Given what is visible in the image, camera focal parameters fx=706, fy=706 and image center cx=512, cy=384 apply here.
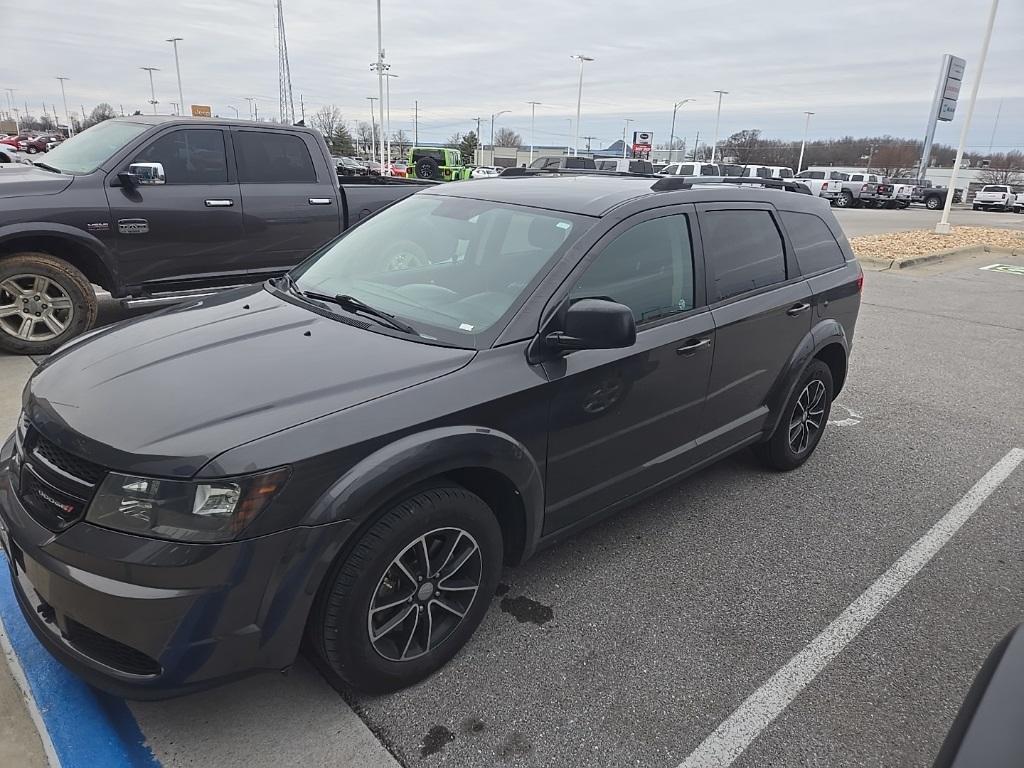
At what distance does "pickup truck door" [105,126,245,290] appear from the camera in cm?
594

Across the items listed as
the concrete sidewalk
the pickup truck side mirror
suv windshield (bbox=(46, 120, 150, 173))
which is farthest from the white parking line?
suv windshield (bbox=(46, 120, 150, 173))

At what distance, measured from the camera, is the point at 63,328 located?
19.0 ft

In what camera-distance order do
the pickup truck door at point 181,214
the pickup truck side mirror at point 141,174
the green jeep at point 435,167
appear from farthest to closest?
the green jeep at point 435,167 → the pickup truck door at point 181,214 → the pickup truck side mirror at point 141,174

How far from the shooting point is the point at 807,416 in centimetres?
444

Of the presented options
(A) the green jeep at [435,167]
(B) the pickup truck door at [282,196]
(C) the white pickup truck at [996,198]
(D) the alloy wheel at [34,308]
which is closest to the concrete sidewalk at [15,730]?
(D) the alloy wheel at [34,308]

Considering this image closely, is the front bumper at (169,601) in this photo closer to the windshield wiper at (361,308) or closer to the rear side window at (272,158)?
the windshield wiper at (361,308)

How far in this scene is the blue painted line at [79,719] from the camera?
7.12ft

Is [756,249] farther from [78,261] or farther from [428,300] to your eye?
[78,261]

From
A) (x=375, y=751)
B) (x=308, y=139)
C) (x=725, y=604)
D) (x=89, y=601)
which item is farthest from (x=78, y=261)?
(x=725, y=604)

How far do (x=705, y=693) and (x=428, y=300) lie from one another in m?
1.85

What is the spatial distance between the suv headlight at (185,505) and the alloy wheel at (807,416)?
3.34m

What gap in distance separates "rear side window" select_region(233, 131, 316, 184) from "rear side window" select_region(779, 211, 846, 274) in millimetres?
4745

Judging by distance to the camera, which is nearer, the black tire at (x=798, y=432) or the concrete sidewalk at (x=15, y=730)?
the concrete sidewalk at (x=15, y=730)

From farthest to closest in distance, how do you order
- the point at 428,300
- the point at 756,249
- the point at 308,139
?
the point at 308,139 → the point at 756,249 → the point at 428,300
